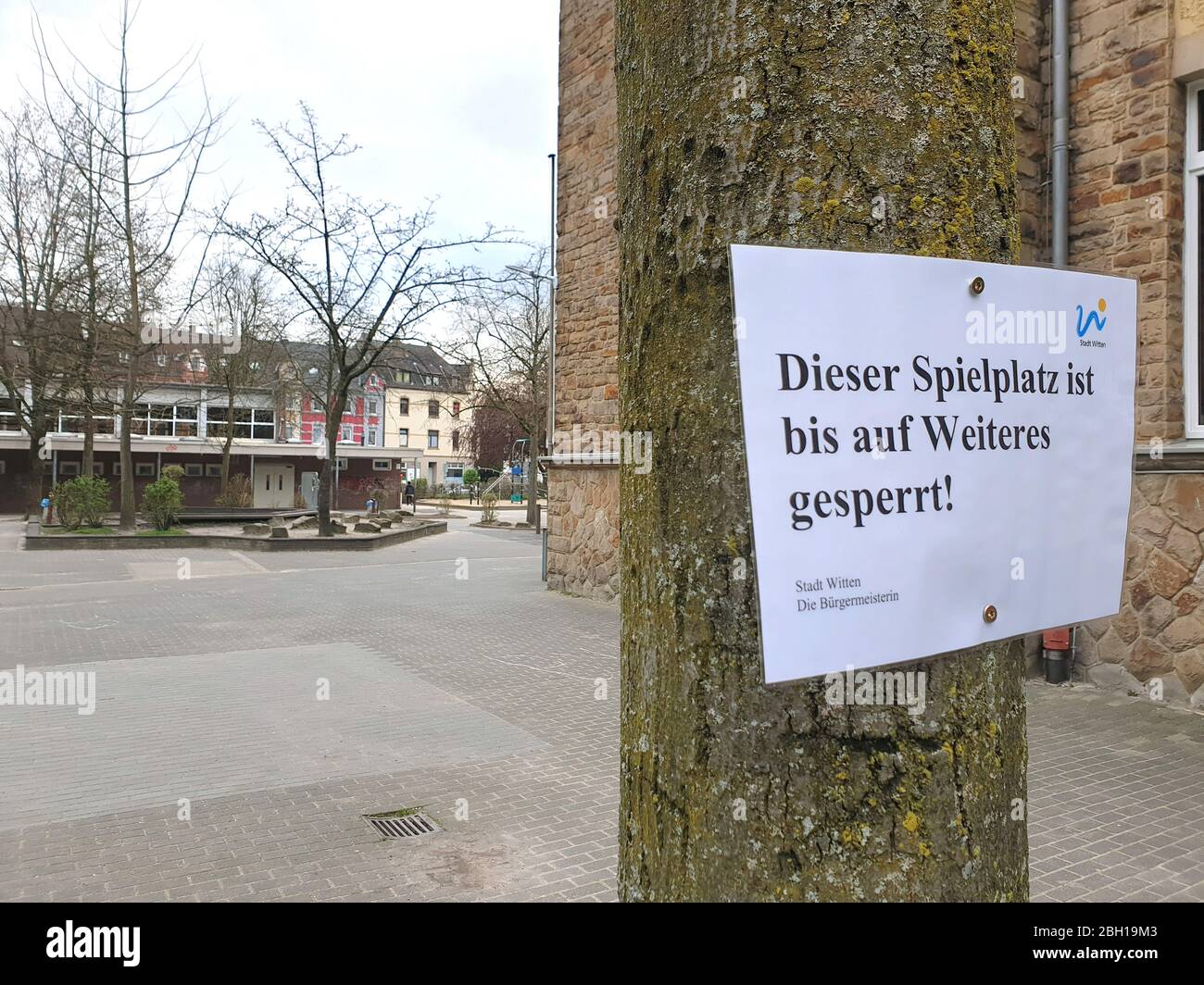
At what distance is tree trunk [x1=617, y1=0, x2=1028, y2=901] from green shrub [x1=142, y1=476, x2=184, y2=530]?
88.3ft

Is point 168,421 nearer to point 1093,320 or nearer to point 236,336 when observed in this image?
point 236,336

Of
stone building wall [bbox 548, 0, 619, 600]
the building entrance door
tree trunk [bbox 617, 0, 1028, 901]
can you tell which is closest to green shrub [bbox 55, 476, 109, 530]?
stone building wall [bbox 548, 0, 619, 600]

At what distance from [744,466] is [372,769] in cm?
489

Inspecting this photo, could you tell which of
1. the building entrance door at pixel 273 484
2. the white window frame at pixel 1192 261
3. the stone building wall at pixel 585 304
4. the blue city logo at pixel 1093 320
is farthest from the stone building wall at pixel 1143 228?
the building entrance door at pixel 273 484

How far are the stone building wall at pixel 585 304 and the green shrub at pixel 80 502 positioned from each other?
15.9 meters

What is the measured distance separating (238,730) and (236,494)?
116 feet

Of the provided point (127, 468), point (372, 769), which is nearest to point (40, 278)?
point (127, 468)

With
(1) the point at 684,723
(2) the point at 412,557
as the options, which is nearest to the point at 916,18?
(1) the point at 684,723

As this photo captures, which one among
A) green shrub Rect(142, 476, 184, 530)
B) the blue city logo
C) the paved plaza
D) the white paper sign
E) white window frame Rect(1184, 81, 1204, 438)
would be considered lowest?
the paved plaza

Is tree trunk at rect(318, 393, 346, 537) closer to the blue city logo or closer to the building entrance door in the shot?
the building entrance door

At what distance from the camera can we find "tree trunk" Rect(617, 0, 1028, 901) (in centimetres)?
135

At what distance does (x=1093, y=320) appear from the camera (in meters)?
1.65

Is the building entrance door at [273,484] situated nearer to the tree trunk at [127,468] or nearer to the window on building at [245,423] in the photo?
the window on building at [245,423]
